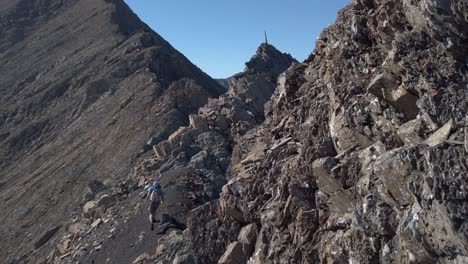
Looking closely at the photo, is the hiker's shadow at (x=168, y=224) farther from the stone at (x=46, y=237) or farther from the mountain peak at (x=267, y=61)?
the mountain peak at (x=267, y=61)

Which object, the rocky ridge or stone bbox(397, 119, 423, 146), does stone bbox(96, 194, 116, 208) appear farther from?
stone bbox(397, 119, 423, 146)

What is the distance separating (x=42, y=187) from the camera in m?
29.1

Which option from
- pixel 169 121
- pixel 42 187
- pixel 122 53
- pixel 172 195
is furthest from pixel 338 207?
pixel 122 53

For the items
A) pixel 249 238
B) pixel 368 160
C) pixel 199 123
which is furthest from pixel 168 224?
pixel 199 123

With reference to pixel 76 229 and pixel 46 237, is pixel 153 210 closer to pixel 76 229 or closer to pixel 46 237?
pixel 76 229

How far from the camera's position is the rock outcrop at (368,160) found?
22.0 feet

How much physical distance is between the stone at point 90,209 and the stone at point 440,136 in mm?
15729

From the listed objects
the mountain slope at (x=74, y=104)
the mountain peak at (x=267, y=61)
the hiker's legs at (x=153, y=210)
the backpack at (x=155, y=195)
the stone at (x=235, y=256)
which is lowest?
the stone at (x=235, y=256)

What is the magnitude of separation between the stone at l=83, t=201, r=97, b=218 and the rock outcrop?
8383 millimetres

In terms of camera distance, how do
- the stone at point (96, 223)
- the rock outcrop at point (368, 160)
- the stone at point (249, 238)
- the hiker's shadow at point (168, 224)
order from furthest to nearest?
the stone at point (96, 223) → the hiker's shadow at point (168, 224) → the stone at point (249, 238) → the rock outcrop at point (368, 160)

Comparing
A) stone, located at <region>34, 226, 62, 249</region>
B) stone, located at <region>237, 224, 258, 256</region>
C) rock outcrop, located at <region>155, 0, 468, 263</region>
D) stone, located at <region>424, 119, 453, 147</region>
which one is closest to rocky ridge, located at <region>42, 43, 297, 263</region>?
stone, located at <region>34, 226, 62, 249</region>

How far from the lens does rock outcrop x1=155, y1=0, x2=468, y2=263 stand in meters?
6.70

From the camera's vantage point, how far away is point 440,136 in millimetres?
6988

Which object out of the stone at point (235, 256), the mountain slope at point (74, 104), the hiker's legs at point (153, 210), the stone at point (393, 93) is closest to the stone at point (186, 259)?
the stone at point (235, 256)
